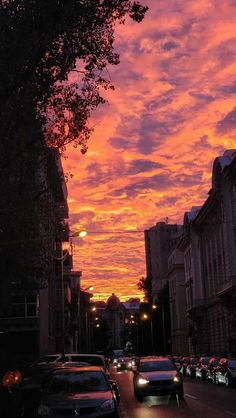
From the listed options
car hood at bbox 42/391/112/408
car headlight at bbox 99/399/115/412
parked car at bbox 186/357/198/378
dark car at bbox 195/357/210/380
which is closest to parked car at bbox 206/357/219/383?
dark car at bbox 195/357/210/380

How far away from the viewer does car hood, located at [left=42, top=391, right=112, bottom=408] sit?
1087 cm

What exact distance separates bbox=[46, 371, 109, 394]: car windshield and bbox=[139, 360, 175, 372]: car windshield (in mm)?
10375

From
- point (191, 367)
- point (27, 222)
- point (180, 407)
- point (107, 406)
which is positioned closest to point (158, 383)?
point (180, 407)

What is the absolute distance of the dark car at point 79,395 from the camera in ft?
35.2

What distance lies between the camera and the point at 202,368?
38375 mm

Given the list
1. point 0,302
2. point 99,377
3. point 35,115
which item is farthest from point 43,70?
point 99,377

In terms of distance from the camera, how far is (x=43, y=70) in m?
15.9

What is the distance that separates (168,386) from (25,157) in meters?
10.1

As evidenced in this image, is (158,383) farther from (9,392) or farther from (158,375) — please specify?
(9,392)

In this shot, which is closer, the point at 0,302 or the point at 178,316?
the point at 0,302

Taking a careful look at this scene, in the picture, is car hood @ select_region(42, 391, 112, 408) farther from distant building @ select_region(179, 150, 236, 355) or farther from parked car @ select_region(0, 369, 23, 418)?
distant building @ select_region(179, 150, 236, 355)

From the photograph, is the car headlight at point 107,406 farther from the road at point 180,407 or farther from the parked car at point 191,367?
the parked car at point 191,367

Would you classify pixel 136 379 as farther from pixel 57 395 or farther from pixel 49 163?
pixel 57 395

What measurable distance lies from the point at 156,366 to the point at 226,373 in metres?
8.33
